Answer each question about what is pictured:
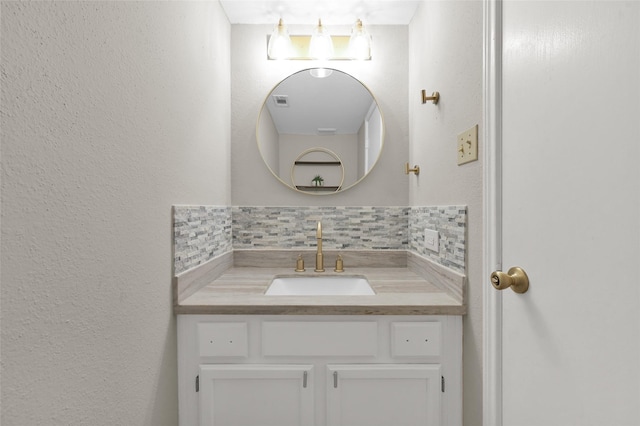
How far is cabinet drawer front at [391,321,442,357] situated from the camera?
112 centimetres

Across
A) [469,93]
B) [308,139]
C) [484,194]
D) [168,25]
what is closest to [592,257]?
[484,194]

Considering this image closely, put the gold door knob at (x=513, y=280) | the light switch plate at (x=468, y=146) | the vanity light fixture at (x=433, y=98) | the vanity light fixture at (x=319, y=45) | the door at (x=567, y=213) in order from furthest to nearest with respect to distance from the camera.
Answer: the vanity light fixture at (x=319, y=45) < the vanity light fixture at (x=433, y=98) < the light switch plate at (x=468, y=146) < the gold door knob at (x=513, y=280) < the door at (x=567, y=213)

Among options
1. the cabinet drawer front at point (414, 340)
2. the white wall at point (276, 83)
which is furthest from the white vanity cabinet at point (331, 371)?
the white wall at point (276, 83)

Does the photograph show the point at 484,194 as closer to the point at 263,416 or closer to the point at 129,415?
the point at 263,416

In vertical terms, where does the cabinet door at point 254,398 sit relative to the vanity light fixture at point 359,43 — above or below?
below

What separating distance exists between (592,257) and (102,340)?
100 cm

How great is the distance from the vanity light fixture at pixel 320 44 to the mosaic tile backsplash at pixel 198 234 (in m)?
0.90

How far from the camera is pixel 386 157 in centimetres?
181

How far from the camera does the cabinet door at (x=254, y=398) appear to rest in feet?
3.68

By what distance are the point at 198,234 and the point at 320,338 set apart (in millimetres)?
618

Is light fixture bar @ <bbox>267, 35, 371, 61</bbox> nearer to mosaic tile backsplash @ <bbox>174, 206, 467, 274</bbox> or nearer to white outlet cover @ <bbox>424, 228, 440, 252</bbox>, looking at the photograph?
mosaic tile backsplash @ <bbox>174, 206, 467, 274</bbox>

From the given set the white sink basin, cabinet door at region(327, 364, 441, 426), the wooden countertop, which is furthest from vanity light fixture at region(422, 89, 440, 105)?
cabinet door at region(327, 364, 441, 426)

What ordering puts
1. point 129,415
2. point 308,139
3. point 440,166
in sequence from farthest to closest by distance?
point 308,139 → point 440,166 → point 129,415

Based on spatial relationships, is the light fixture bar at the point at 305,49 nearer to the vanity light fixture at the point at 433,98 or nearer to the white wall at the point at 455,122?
the white wall at the point at 455,122
